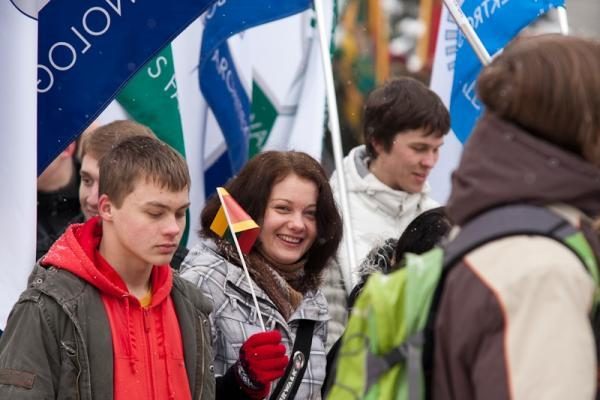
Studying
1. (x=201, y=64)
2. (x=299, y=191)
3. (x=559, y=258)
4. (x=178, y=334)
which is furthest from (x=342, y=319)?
(x=559, y=258)

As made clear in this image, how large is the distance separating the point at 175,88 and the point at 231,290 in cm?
249

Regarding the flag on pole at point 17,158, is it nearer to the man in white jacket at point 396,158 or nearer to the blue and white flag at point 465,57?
the man in white jacket at point 396,158

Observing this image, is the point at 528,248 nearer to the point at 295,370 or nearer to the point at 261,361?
the point at 261,361

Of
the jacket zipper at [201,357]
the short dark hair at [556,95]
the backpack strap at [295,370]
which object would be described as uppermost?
the short dark hair at [556,95]

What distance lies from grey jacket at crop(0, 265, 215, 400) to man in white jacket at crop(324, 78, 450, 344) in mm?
2059

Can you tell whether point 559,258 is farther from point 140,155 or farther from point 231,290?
point 231,290

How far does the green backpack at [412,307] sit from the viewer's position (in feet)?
7.85

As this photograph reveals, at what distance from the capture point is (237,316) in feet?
14.7

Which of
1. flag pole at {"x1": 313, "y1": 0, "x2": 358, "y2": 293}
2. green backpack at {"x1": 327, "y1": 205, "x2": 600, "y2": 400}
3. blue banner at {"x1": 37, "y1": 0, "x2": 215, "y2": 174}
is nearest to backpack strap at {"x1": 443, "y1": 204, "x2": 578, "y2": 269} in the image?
green backpack at {"x1": 327, "y1": 205, "x2": 600, "y2": 400}

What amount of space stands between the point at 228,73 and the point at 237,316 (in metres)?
2.98

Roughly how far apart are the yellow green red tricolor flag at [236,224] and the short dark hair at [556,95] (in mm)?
2088

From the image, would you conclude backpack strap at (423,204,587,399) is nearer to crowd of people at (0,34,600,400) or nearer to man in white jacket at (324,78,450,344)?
crowd of people at (0,34,600,400)

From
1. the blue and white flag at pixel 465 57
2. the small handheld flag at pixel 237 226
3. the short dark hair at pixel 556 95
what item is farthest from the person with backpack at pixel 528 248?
the blue and white flag at pixel 465 57

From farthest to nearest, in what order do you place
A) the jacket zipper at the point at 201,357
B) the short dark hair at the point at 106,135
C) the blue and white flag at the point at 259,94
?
the blue and white flag at the point at 259,94 < the short dark hair at the point at 106,135 < the jacket zipper at the point at 201,357
